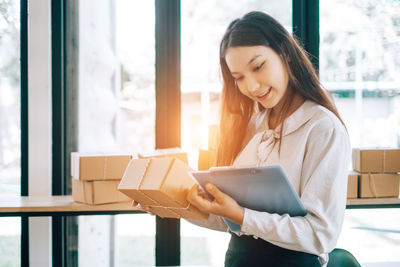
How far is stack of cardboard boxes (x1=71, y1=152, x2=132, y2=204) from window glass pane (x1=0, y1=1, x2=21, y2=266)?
69cm

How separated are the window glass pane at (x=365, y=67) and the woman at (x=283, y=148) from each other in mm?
1088

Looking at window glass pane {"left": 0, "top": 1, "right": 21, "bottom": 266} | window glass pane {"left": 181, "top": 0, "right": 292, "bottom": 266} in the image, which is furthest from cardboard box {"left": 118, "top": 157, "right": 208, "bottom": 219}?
window glass pane {"left": 0, "top": 1, "right": 21, "bottom": 266}

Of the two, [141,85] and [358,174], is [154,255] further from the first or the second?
[358,174]

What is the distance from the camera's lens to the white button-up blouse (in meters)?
0.88

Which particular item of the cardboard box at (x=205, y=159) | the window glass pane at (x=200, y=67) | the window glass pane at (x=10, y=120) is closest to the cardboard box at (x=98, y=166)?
the cardboard box at (x=205, y=159)

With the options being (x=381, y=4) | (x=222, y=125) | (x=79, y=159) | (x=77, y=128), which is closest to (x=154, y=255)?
(x=79, y=159)

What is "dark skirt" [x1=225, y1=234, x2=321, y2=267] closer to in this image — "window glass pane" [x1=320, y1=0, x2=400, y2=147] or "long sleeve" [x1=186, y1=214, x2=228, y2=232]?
"long sleeve" [x1=186, y1=214, x2=228, y2=232]

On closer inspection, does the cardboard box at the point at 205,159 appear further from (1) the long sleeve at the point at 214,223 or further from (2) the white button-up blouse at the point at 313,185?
(2) the white button-up blouse at the point at 313,185

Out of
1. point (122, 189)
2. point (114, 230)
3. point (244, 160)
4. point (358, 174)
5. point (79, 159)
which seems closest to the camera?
point (122, 189)

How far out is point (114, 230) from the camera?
2395 millimetres

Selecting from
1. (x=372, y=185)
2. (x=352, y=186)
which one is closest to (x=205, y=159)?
(x=352, y=186)

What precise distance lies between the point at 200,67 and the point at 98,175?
944mm

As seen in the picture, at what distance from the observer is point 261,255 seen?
3.33 feet

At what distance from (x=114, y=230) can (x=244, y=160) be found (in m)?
1.61
